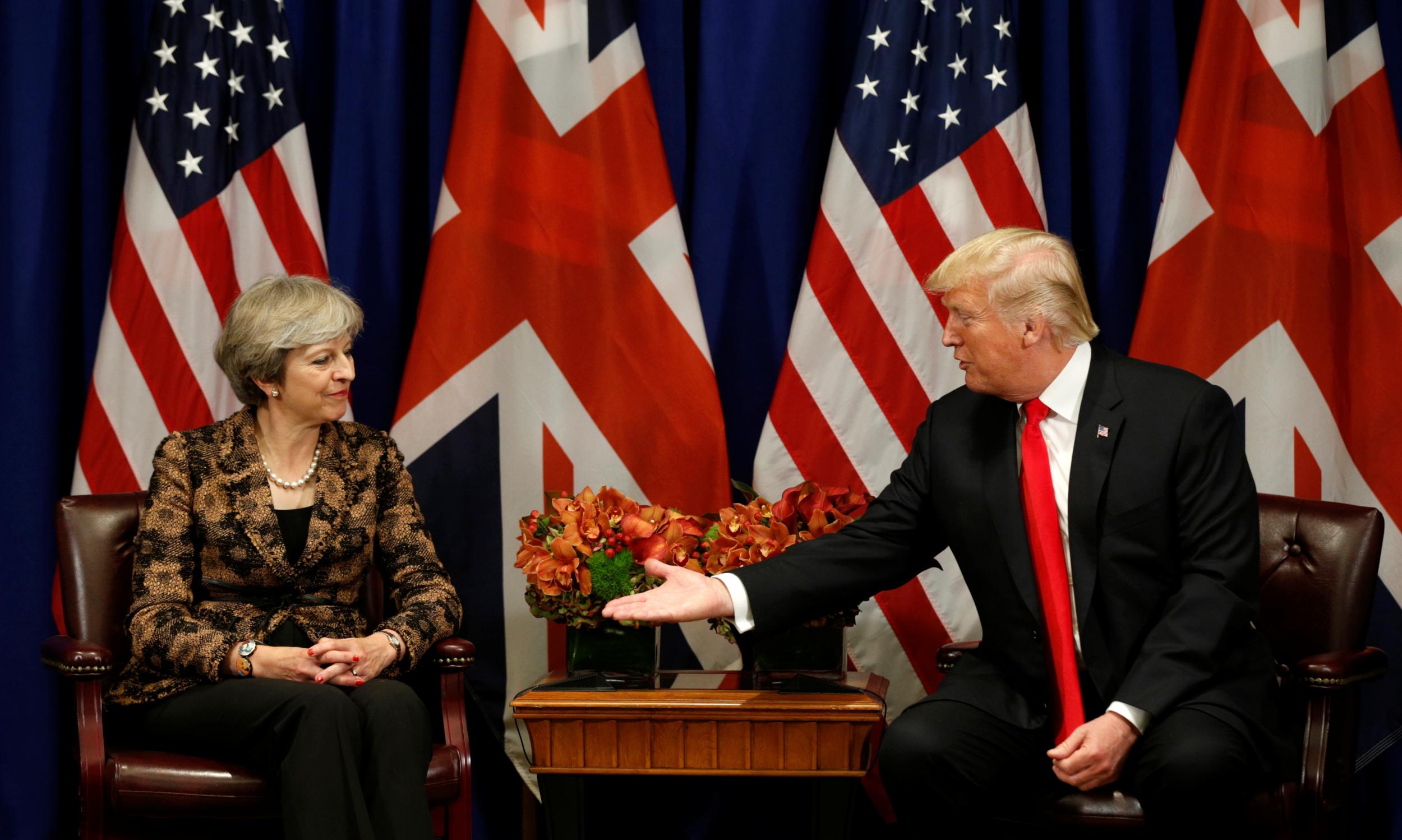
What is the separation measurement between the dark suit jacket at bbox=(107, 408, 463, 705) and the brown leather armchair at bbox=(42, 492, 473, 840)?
0.09 metres

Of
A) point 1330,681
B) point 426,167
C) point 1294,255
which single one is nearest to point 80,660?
point 426,167

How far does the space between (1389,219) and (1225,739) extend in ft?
5.70

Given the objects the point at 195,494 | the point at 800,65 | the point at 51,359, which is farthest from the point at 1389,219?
the point at 51,359

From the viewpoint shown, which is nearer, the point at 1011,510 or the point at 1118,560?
the point at 1118,560

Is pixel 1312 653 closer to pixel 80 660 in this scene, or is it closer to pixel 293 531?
pixel 293 531

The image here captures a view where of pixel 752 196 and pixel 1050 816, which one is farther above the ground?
pixel 752 196

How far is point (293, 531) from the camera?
10.1 ft

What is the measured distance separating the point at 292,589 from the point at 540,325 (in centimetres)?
100

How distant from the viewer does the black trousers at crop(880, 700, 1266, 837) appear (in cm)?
234

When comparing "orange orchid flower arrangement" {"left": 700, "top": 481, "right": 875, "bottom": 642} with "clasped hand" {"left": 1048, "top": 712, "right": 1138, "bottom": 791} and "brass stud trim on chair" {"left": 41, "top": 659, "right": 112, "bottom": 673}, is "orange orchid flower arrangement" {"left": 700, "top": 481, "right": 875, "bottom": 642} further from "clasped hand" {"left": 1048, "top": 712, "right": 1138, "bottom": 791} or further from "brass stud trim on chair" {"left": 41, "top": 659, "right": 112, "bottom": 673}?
"brass stud trim on chair" {"left": 41, "top": 659, "right": 112, "bottom": 673}

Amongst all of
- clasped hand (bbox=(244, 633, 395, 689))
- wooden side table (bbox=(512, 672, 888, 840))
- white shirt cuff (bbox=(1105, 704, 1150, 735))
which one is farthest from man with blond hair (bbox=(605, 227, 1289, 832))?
clasped hand (bbox=(244, 633, 395, 689))

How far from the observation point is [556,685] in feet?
9.75

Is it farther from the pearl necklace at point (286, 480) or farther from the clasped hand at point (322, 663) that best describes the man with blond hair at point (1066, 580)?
the pearl necklace at point (286, 480)

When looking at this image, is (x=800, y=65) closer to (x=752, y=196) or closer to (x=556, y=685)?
(x=752, y=196)
